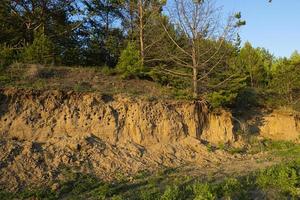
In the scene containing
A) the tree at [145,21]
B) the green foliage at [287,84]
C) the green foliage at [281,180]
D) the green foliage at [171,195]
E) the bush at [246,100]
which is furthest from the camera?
the green foliage at [287,84]

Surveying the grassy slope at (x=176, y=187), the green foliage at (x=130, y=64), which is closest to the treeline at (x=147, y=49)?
the green foliage at (x=130, y=64)

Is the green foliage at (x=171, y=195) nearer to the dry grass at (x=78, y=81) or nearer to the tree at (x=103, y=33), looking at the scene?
the dry grass at (x=78, y=81)

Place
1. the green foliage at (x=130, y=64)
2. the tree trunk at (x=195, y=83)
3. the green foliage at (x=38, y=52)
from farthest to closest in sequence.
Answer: the green foliage at (x=130, y=64), the tree trunk at (x=195, y=83), the green foliage at (x=38, y=52)

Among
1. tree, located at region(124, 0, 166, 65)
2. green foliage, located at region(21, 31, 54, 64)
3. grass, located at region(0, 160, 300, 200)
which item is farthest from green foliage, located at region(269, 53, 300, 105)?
green foliage, located at region(21, 31, 54, 64)

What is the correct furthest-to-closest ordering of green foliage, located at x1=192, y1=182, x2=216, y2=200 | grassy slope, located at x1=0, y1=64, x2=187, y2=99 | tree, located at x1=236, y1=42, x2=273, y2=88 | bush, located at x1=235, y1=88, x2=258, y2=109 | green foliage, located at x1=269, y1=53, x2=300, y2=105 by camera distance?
1. tree, located at x1=236, y1=42, x2=273, y2=88
2. green foliage, located at x1=269, y1=53, x2=300, y2=105
3. bush, located at x1=235, y1=88, x2=258, y2=109
4. grassy slope, located at x1=0, y1=64, x2=187, y2=99
5. green foliage, located at x1=192, y1=182, x2=216, y2=200

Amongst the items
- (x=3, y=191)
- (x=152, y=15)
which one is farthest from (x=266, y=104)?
(x=3, y=191)

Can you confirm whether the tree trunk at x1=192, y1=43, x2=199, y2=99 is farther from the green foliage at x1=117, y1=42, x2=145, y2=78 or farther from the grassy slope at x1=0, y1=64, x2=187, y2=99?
the green foliage at x1=117, y1=42, x2=145, y2=78

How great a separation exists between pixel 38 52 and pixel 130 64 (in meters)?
4.88

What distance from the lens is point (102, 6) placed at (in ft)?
110

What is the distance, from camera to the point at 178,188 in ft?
39.8

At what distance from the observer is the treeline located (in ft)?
74.0

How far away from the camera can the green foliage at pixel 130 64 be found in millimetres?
22734

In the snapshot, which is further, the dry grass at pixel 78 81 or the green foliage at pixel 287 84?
the green foliage at pixel 287 84

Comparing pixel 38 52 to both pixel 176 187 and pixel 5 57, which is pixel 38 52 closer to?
pixel 5 57
